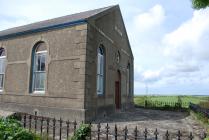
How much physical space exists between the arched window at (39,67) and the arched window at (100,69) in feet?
12.0

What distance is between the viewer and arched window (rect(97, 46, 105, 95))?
1451 cm

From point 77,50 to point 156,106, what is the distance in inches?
602

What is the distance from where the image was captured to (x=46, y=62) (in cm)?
1386

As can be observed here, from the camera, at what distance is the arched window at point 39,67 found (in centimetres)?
1422

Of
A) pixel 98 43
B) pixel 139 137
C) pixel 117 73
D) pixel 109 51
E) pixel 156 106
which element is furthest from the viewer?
pixel 156 106

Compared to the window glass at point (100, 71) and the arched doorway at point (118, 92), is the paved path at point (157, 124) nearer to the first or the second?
the window glass at point (100, 71)

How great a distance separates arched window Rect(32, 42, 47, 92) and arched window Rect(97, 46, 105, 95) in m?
3.66

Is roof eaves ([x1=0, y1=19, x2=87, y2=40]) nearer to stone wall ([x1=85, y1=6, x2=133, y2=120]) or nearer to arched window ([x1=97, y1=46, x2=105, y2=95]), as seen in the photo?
stone wall ([x1=85, y1=6, x2=133, y2=120])

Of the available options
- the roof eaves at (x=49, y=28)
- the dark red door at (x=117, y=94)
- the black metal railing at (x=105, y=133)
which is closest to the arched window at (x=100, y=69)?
A: the roof eaves at (x=49, y=28)

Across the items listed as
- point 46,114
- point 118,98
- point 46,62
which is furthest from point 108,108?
point 46,62

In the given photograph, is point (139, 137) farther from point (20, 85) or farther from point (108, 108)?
point (20, 85)

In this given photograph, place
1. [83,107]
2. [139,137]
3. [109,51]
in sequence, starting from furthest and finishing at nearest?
[109,51] < [83,107] < [139,137]

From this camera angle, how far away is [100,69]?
14898 millimetres

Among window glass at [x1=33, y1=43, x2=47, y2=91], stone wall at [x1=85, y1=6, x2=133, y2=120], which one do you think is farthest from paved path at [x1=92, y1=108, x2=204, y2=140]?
window glass at [x1=33, y1=43, x2=47, y2=91]
